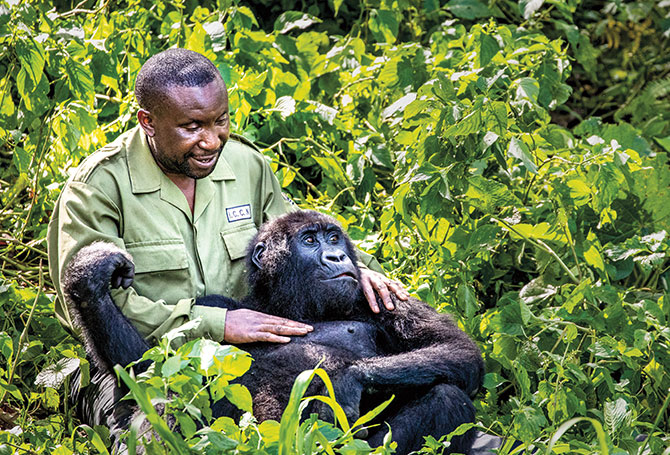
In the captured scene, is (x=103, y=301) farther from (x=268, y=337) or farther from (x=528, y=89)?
(x=528, y=89)

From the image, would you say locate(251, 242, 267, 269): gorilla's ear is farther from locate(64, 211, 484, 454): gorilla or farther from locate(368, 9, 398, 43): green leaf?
locate(368, 9, 398, 43): green leaf

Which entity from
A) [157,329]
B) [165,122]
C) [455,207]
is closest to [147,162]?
[165,122]

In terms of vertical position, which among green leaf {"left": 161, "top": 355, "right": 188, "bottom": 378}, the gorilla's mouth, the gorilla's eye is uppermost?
green leaf {"left": 161, "top": 355, "right": 188, "bottom": 378}

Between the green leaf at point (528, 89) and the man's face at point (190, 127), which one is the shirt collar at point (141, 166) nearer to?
the man's face at point (190, 127)

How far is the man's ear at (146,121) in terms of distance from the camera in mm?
3974

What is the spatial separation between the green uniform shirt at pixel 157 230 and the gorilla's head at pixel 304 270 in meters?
0.20

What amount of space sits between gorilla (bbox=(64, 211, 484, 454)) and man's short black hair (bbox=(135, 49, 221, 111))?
0.72 meters

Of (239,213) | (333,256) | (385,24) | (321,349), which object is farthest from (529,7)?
(321,349)

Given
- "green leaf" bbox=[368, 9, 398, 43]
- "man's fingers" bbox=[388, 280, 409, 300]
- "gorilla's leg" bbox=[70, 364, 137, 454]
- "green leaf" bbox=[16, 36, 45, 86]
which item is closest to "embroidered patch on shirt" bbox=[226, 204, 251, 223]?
"man's fingers" bbox=[388, 280, 409, 300]

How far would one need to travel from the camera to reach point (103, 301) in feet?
11.5

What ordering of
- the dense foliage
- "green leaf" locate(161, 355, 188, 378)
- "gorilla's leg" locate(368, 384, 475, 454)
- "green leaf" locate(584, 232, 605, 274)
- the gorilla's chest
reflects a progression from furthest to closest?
"green leaf" locate(584, 232, 605, 274), the dense foliage, the gorilla's chest, "gorilla's leg" locate(368, 384, 475, 454), "green leaf" locate(161, 355, 188, 378)

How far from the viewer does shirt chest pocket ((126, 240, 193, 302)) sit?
3.94 metres

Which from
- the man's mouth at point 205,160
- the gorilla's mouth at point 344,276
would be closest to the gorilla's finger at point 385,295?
the gorilla's mouth at point 344,276

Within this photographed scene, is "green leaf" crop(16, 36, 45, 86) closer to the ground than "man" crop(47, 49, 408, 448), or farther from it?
farther from it
